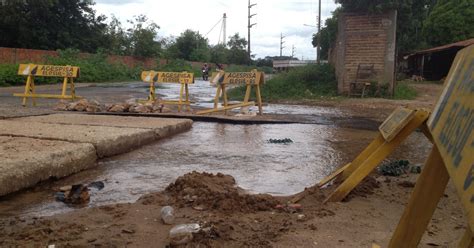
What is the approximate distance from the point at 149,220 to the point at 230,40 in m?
78.8

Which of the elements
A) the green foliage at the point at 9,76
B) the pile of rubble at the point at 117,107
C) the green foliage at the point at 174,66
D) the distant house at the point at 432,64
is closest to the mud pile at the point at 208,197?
the pile of rubble at the point at 117,107

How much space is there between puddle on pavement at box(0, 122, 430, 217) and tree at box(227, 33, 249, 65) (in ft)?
195

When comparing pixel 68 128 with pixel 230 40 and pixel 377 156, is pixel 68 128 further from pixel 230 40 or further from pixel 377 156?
pixel 230 40

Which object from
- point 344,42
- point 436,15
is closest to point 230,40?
point 436,15

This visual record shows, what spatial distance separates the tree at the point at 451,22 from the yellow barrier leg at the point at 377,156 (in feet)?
109

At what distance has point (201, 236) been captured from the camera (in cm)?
293

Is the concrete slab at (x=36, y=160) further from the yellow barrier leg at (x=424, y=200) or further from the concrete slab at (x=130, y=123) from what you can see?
the yellow barrier leg at (x=424, y=200)

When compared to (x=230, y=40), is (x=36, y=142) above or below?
below

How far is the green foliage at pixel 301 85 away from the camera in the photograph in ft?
61.4

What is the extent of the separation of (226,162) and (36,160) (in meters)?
2.31

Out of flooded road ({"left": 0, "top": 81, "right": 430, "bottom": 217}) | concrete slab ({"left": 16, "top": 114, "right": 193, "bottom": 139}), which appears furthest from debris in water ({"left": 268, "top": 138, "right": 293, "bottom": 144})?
concrete slab ({"left": 16, "top": 114, "right": 193, "bottom": 139})

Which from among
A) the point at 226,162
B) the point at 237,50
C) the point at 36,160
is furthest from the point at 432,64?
the point at 237,50

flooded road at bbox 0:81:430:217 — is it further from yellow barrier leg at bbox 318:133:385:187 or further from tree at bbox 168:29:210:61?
tree at bbox 168:29:210:61

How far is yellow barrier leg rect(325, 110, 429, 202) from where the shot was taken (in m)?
3.22
